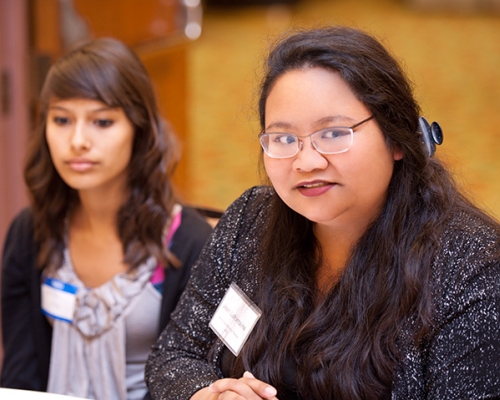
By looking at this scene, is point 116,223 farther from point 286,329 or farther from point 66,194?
point 286,329

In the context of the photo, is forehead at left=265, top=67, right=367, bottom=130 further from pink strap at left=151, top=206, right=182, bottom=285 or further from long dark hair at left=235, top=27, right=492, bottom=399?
pink strap at left=151, top=206, right=182, bottom=285

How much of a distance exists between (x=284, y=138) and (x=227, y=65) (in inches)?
278

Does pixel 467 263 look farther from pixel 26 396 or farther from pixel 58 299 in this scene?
pixel 58 299

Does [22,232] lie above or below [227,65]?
above

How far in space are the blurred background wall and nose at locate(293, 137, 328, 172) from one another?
0.90ft

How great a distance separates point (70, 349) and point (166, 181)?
561 mm

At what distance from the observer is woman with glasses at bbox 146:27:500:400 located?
1395mm

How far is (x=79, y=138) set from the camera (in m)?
2.05

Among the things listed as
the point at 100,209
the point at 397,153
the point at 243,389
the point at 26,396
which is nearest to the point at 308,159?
the point at 397,153

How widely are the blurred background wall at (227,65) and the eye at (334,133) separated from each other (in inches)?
10.2

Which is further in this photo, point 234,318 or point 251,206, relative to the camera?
point 251,206

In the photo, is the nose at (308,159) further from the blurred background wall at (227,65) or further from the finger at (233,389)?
the finger at (233,389)

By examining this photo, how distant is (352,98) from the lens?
144cm

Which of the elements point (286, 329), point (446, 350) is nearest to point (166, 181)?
point (286, 329)
